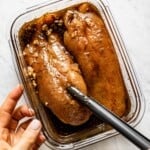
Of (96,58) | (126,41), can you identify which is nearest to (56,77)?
(96,58)

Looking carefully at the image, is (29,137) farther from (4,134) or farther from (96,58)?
(96,58)

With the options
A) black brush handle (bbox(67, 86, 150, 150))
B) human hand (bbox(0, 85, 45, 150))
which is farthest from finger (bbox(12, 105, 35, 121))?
black brush handle (bbox(67, 86, 150, 150))

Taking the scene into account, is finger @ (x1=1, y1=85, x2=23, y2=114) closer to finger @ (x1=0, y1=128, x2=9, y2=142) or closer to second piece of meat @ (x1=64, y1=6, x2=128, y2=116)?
finger @ (x1=0, y1=128, x2=9, y2=142)

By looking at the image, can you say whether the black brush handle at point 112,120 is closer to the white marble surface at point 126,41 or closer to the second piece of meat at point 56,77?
the second piece of meat at point 56,77

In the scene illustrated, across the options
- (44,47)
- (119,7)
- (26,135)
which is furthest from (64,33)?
(26,135)

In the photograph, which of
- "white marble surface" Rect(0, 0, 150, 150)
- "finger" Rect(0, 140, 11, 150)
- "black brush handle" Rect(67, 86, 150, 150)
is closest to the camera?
"black brush handle" Rect(67, 86, 150, 150)

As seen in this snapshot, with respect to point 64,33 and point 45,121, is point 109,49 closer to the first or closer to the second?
point 64,33
